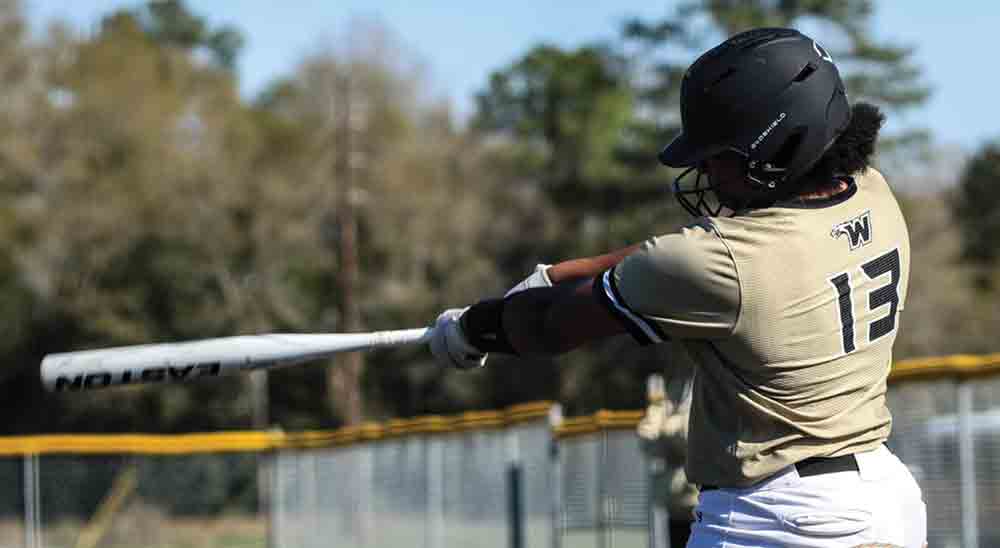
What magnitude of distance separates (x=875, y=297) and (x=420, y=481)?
14172 mm

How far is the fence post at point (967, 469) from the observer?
8398 millimetres

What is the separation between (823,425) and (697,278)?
0.48 metres

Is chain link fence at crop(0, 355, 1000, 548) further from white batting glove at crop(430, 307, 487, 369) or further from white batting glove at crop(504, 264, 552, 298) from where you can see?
white batting glove at crop(430, 307, 487, 369)

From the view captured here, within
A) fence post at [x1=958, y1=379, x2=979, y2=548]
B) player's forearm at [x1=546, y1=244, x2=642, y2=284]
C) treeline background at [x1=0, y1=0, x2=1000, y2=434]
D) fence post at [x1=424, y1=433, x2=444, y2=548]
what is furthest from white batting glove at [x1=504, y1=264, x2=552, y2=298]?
treeline background at [x1=0, y1=0, x2=1000, y2=434]

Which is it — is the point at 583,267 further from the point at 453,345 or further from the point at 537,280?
the point at 453,345

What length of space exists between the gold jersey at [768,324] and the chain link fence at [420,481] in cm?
471

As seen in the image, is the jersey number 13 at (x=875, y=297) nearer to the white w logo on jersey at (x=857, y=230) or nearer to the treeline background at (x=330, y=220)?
the white w logo on jersey at (x=857, y=230)

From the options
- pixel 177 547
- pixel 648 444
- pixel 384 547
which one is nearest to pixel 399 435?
pixel 384 547

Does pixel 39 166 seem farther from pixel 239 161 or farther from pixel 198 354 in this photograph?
pixel 198 354

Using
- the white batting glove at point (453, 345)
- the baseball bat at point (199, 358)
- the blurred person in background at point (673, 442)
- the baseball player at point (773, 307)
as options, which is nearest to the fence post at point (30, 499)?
the blurred person in background at point (673, 442)

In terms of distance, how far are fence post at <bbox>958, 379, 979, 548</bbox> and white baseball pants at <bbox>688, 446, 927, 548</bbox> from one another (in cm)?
477

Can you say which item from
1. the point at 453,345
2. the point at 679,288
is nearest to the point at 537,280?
the point at 453,345

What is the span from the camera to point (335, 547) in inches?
787

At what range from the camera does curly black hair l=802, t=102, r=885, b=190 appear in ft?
13.2
